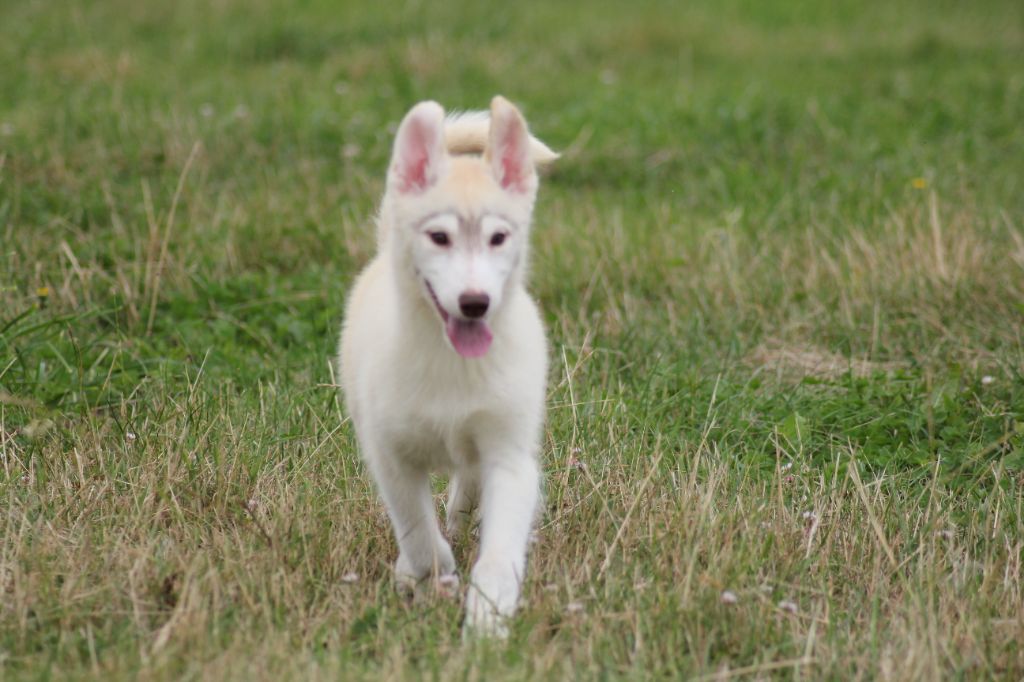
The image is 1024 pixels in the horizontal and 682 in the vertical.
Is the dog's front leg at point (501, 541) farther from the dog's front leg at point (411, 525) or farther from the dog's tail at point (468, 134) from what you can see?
the dog's tail at point (468, 134)

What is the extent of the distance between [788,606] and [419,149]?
152 centimetres

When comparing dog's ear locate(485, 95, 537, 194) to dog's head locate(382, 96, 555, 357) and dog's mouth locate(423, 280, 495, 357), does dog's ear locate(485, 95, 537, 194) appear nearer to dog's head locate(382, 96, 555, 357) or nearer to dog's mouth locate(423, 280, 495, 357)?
dog's head locate(382, 96, 555, 357)

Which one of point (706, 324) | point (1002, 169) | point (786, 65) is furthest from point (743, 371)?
point (786, 65)

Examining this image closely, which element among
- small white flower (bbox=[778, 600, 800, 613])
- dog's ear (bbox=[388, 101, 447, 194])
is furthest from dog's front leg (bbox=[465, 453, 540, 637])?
dog's ear (bbox=[388, 101, 447, 194])

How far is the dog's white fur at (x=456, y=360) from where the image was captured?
3.36 meters

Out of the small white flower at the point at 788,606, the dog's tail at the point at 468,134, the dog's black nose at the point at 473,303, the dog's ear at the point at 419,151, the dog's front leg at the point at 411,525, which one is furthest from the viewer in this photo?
the dog's tail at the point at 468,134

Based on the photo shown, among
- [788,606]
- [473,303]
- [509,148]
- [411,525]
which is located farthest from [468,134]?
[788,606]

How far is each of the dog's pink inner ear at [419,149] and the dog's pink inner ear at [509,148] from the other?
0.14m

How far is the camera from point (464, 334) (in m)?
3.43

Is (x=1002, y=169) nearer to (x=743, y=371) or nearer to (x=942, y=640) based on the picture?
(x=743, y=371)

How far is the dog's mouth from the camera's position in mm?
3422

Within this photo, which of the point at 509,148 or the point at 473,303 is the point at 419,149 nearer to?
the point at 509,148

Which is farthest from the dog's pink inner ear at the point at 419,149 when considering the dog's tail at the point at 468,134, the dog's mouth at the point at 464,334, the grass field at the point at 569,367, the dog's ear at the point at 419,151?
the grass field at the point at 569,367

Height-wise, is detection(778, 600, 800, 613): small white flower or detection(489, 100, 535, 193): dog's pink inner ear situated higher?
detection(489, 100, 535, 193): dog's pink inner ear
